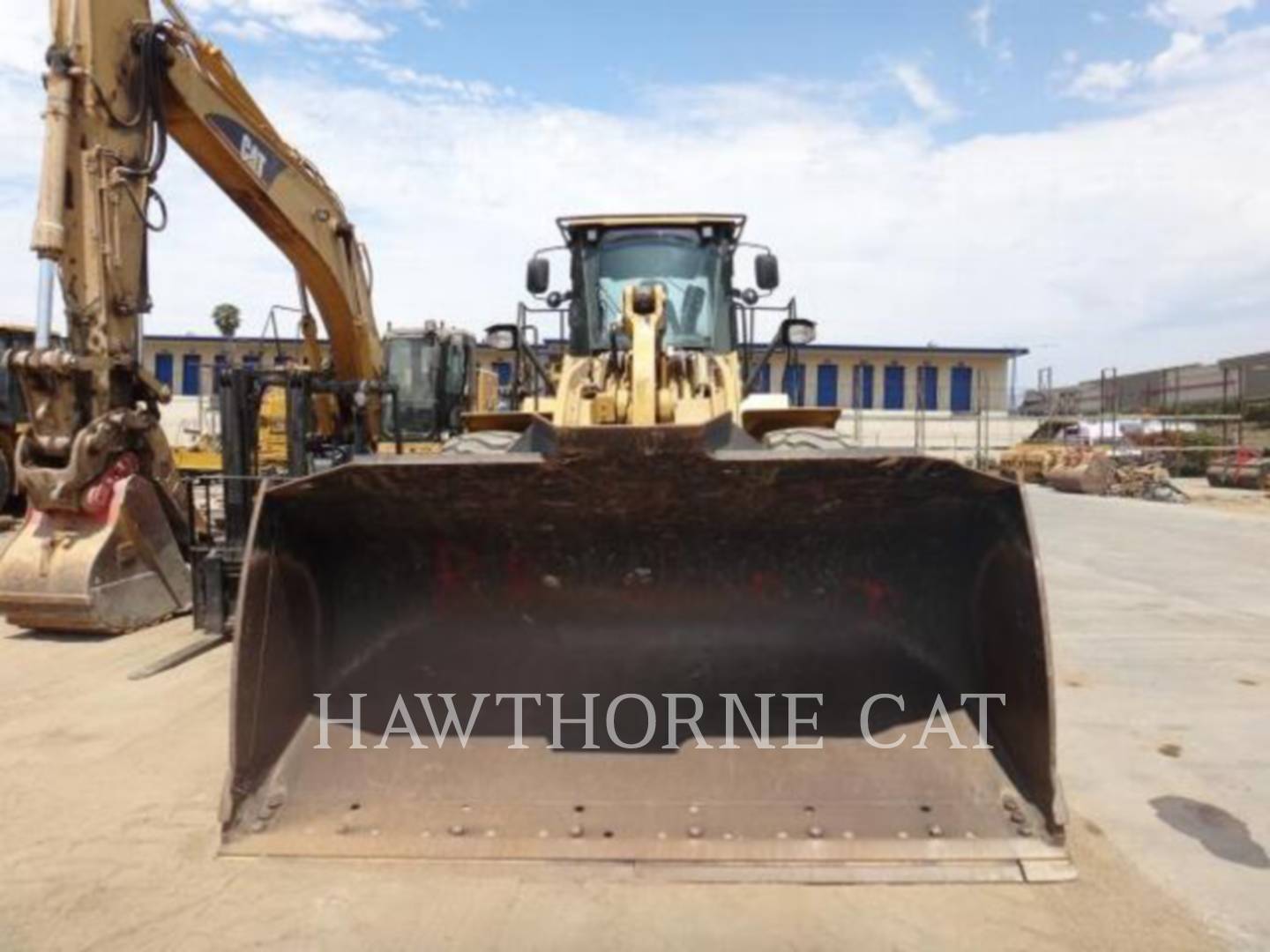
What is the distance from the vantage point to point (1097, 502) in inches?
779

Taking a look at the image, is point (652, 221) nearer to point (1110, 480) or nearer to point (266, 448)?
point (266, 448)

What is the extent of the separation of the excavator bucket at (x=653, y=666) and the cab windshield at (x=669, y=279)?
2.46m

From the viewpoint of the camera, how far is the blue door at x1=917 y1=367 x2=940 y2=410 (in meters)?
42.3

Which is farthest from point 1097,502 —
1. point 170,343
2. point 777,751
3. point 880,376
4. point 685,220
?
point 170,343

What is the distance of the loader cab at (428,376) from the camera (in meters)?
12.5

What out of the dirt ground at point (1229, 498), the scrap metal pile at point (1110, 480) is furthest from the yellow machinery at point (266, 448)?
the scrap metal pile at point (1110, 480)

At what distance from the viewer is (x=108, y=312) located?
723 cm

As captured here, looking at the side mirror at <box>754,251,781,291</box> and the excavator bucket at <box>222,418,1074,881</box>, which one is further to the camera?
the side mirror at <box>754,251,781,291</box>

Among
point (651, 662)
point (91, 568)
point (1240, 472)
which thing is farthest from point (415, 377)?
point (1240, 472)

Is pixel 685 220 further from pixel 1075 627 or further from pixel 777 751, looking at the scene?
pixel 1075 627

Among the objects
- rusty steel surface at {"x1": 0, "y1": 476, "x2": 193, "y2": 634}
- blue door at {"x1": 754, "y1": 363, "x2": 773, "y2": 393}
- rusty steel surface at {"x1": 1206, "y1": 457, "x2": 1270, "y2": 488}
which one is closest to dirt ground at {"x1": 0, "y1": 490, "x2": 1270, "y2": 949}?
rusty steel surface at {"x1": 0, "y1": 476, "x2": 193, "y2": 634}

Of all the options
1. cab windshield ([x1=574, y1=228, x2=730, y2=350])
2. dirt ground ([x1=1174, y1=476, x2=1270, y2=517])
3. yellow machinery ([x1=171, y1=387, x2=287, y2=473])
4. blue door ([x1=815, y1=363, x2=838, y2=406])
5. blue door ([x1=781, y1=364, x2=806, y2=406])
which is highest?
blue door ([x1=815, y1=363, x2=838, y2=406])

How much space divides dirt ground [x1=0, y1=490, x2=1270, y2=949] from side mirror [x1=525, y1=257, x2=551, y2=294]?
2.98 meters

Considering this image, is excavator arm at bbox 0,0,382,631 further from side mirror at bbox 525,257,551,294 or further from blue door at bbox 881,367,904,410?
blue door at bbox 881,367,904,410
